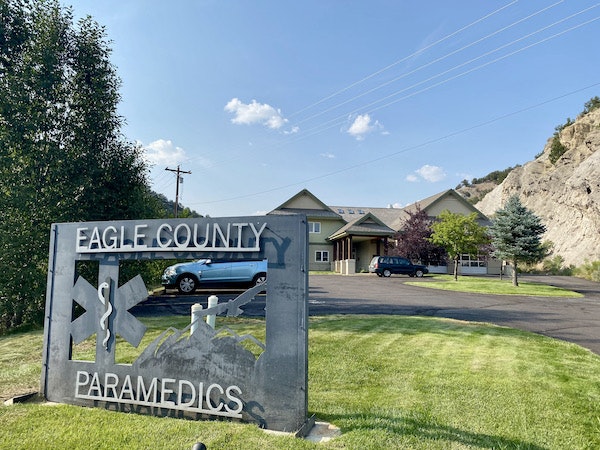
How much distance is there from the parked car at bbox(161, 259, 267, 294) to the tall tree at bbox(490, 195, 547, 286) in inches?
598

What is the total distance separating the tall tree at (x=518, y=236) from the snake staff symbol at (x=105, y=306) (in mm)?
22501

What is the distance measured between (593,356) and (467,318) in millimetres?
3904

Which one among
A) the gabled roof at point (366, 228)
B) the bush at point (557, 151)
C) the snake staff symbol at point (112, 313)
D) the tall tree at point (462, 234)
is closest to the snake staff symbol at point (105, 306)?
the snake staff symbol at point (112, 313)

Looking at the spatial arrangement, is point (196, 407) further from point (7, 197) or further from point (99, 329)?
point (7, 197)

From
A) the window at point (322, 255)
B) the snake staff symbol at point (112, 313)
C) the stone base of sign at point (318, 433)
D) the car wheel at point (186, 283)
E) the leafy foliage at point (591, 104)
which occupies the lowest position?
the stone base of sign at point (318, 433)

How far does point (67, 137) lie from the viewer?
11156mm

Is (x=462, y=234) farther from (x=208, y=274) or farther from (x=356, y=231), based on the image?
(x=208, y=274)

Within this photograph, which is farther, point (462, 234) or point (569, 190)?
point (569, 190)

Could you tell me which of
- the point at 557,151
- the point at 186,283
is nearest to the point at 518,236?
the point at 186,283

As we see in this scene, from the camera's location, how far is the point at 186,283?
14.7 meters

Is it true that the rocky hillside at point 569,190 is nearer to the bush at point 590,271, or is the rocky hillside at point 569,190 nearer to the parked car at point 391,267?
the bush at point 590,271

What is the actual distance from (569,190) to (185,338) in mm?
48062

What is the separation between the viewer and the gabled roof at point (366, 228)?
34.8 metres

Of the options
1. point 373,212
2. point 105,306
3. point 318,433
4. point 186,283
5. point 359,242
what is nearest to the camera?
point 318,433
